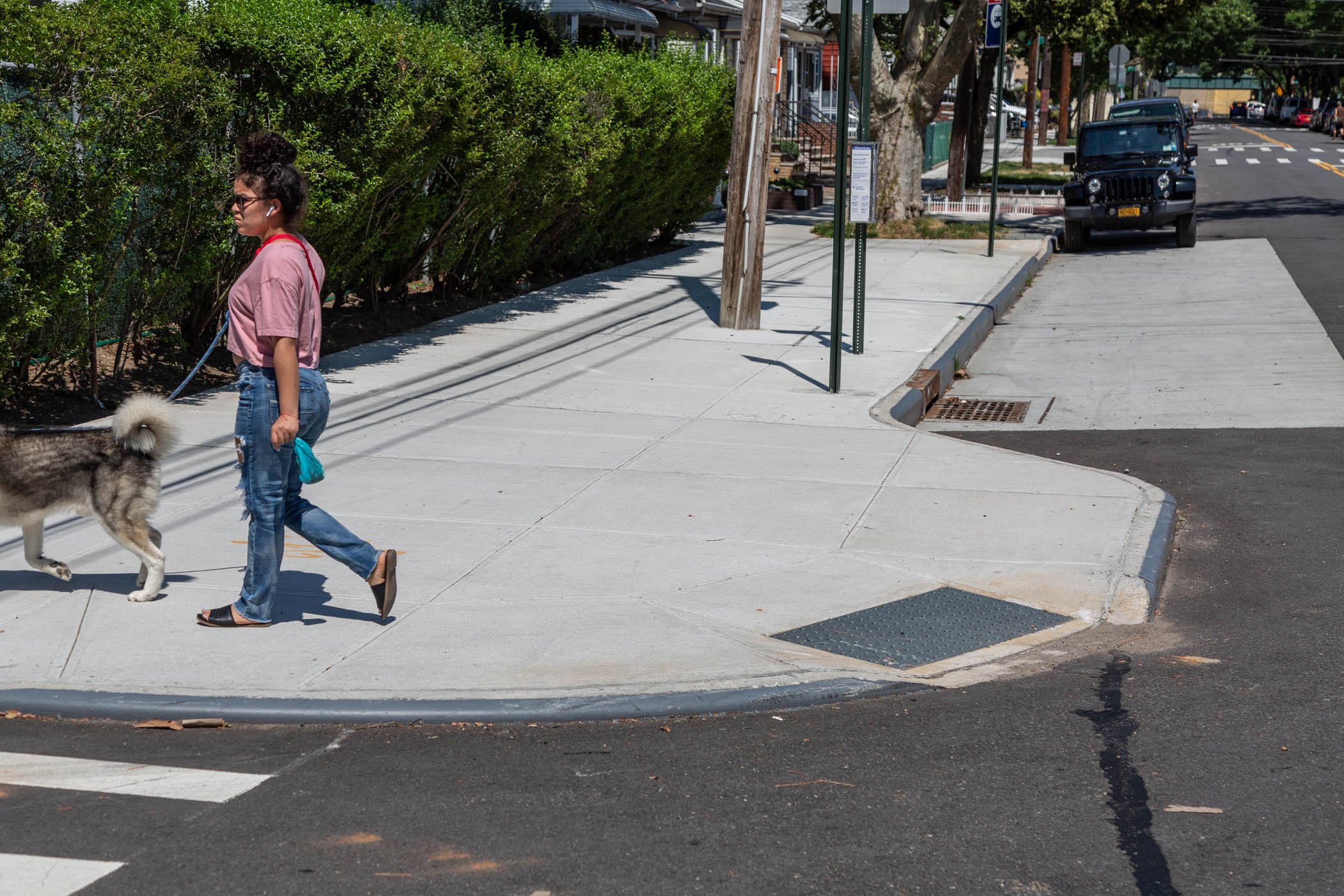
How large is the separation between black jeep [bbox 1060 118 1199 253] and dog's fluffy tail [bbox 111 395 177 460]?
19.3 m

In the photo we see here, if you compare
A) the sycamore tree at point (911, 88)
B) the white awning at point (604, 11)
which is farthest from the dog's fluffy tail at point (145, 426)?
the white awning at point (604, 11)

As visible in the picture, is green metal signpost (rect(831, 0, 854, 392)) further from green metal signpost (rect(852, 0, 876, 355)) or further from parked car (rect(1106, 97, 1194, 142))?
parked car (rect(1106, 97, 1194, 142))

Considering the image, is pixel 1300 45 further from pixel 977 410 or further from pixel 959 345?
pixel 977 410

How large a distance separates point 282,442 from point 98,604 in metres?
1.47

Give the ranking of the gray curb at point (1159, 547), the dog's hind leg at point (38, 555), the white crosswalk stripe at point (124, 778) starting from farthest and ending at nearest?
1. the gray curb at point (1159, 547)
2. the dog's hind leg at point (38, 555)
3. the white crosswalk stripe at point (124, 778)

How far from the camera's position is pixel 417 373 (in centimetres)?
1175

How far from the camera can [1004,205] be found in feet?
97.0

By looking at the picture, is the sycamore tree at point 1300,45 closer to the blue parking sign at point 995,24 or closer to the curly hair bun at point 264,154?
the blue parking sign at point 995,24

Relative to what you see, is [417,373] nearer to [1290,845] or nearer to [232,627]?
[232,627]

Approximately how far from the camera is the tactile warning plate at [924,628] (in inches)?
234

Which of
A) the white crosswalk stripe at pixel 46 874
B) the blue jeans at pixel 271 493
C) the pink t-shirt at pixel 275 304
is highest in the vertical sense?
the pink t-shirt at pixel 275 304

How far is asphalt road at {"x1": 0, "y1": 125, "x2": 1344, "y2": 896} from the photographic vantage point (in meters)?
3.97

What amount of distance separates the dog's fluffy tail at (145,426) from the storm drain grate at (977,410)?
679cm

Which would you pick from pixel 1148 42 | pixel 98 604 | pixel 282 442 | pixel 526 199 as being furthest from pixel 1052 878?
pixel 1148 42
